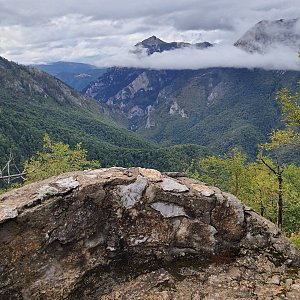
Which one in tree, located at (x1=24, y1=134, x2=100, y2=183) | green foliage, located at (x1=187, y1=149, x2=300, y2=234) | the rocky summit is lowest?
green foliage, located at (x1=187, y1=149, x2=300, y2=234)

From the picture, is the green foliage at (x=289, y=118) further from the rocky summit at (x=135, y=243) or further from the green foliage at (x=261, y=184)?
the rocky summit at (x=135, y=243)

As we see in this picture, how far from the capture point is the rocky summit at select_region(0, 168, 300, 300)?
13969mm

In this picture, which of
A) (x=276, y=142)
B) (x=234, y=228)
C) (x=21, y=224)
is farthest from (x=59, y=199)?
(x=276, y=142)

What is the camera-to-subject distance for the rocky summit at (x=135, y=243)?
1397cm

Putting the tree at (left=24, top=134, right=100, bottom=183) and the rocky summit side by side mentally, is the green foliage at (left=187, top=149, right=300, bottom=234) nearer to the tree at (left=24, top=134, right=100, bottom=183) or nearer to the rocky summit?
the rocky summit

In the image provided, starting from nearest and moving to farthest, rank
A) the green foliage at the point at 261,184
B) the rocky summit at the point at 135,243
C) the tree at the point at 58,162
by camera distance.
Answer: the rocky summit at the point at 135,243, the green foliage at the point at 261,184, the tree at the point at 58,162

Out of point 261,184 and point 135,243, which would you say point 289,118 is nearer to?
point 261,184

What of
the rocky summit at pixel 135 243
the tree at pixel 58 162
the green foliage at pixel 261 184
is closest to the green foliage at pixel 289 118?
the green foliage at pixel 261 184

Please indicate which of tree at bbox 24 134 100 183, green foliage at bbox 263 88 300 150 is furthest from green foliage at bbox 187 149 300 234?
tree at bbox 24 134 100 183

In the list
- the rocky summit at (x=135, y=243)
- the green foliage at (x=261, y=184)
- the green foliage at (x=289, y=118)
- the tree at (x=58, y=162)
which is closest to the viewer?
the rocky summit at (x=135, y=243)

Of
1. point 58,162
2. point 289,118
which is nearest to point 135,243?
point 289,118

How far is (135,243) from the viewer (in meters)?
15.5

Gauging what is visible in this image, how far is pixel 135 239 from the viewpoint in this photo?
15539mm

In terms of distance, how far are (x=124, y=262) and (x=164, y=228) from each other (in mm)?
2160
